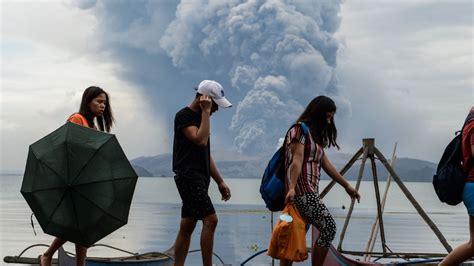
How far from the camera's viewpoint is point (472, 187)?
6.03 metres

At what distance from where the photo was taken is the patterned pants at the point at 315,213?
6262 mm

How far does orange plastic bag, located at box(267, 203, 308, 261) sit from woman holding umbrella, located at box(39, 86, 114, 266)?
4.75 feet

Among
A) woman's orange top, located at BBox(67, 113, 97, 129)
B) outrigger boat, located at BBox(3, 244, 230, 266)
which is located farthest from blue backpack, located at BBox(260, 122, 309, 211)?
outrigger boat, located at BBox(3, 244, 230, 266)

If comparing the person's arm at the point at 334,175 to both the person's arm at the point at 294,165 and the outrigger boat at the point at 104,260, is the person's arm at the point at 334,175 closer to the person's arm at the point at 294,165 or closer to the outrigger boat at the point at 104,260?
the person's arm at the point at 294,165

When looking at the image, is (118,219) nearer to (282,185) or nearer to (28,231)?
(282,185)

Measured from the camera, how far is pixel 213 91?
244 inches

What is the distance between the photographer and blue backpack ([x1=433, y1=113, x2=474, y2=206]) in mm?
6078

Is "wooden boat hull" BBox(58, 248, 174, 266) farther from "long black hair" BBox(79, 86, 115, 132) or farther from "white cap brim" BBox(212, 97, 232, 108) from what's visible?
"white cap brim" BBox(212, 97, 232, 108)

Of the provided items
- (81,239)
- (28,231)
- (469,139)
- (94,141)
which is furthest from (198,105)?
(28,231)

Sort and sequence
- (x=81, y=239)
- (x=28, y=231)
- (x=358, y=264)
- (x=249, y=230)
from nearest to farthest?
(x=81, y=239)
(x=358, y=264)
(x=28, y=231)
(x=249, y=230)

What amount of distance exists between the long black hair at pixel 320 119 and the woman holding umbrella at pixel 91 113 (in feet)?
4.93

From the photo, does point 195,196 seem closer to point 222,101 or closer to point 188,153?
point 188,153

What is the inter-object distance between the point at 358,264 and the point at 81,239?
2.59 m

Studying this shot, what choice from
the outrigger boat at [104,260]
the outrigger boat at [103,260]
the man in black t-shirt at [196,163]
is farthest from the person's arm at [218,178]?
the outrigger boat at [103,260]
